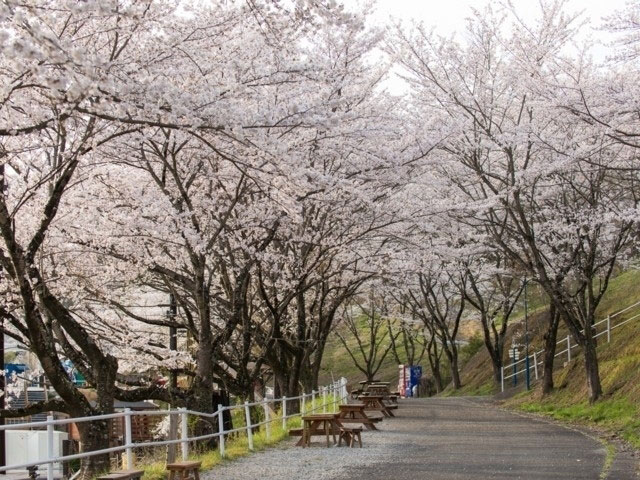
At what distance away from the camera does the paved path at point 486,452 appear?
437 inches

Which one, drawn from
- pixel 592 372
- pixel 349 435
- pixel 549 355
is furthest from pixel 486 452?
pixel 549 355

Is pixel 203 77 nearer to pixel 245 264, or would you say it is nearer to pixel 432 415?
pixel 245 264

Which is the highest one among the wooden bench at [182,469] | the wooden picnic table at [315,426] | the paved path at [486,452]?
the wooden picnic table at [315,426]

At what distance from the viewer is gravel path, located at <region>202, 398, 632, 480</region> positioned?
440 inches

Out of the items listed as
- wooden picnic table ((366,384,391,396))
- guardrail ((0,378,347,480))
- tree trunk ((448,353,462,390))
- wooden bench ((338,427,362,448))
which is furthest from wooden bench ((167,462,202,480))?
tree trunk ((448,353,462,390))

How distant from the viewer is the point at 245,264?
1645 cm

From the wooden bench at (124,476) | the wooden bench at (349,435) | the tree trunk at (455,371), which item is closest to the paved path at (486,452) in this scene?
the wooden bench at (349,435)

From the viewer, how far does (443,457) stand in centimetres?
1320

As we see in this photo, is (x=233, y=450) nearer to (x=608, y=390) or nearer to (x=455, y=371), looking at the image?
(x=608, y=390)

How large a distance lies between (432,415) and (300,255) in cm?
690

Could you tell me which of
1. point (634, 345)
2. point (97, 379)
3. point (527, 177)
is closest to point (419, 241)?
point (527, 177)

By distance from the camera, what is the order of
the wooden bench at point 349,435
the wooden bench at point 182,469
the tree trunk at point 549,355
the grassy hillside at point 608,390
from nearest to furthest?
the wooden bench at point 182,469 < the wooden bench at point 349,435 < the grassy hillside at point 608,390 < the tree trunk at point 549,355

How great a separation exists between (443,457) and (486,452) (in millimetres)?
910

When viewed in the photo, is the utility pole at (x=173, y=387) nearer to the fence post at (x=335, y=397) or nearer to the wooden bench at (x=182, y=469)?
the wooden bench at (x=182, y=469)
